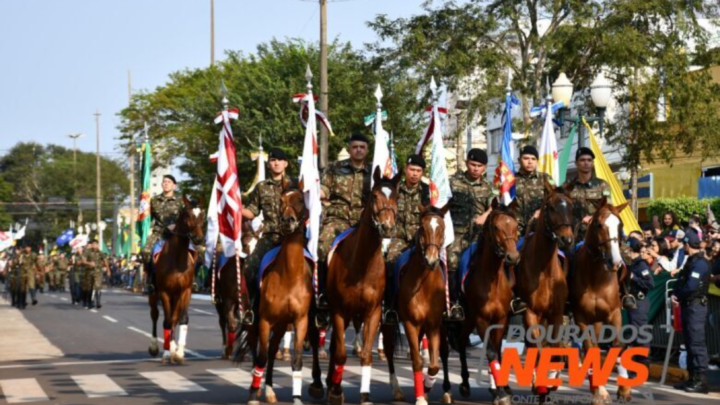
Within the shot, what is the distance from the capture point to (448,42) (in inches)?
1371

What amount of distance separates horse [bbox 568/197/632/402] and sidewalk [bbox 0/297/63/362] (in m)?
10.8

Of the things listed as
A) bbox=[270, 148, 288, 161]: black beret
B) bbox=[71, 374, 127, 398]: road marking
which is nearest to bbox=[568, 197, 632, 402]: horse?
bbox=[270, 148, 288, 161]: black beret

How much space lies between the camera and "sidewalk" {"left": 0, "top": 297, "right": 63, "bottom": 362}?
2233 cm

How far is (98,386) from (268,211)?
359 centimetres

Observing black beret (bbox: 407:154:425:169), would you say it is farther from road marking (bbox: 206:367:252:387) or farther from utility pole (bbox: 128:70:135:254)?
utility pole (bbox: 128:70:135:254)

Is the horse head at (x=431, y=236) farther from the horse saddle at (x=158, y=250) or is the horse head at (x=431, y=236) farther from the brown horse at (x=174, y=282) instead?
the horse saddle at (x=158, y=250)

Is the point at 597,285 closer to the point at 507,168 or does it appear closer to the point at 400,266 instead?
the point at 400,266

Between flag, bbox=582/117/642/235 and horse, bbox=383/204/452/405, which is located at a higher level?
flag, bbox=582/117/642/235

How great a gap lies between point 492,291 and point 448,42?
21.9 metres

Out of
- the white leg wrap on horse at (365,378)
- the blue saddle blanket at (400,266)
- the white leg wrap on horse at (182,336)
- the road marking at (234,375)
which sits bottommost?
the road marking at (234,375)

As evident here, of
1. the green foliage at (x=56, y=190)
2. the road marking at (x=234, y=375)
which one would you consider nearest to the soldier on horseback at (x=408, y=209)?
the road marking at (x=234, y=375)

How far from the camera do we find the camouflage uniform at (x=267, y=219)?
14.4 meters

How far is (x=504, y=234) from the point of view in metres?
13.3

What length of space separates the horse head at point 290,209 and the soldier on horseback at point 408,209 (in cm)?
135
